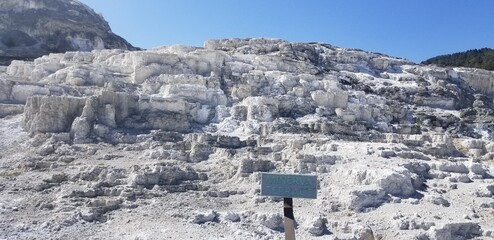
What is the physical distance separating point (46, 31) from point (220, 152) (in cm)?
3448

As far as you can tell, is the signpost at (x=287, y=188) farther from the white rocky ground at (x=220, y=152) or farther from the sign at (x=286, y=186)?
the white rocky ground at (x=220, y=152)

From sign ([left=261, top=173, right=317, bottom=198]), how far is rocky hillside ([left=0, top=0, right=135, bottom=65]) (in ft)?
123

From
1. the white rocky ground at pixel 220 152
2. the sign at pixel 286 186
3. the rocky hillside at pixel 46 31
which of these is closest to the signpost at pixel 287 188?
the sign at pixel 286 186

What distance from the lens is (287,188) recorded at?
9.92 m

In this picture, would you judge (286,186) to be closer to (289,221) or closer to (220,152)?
(289,221)

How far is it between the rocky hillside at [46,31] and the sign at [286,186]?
3755cm

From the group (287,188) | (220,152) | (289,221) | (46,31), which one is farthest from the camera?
(46,31)

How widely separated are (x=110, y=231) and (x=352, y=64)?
2955 cm

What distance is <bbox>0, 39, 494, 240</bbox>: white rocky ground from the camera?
1412 centimetres

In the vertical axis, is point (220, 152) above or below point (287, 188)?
below

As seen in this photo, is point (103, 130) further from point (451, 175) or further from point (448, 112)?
point (448, 112)

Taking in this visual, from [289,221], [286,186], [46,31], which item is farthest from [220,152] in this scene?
[46,31]

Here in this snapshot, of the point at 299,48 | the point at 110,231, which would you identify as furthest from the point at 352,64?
the point at 110,231

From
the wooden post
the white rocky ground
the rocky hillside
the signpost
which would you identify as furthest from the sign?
the rocky hillside
